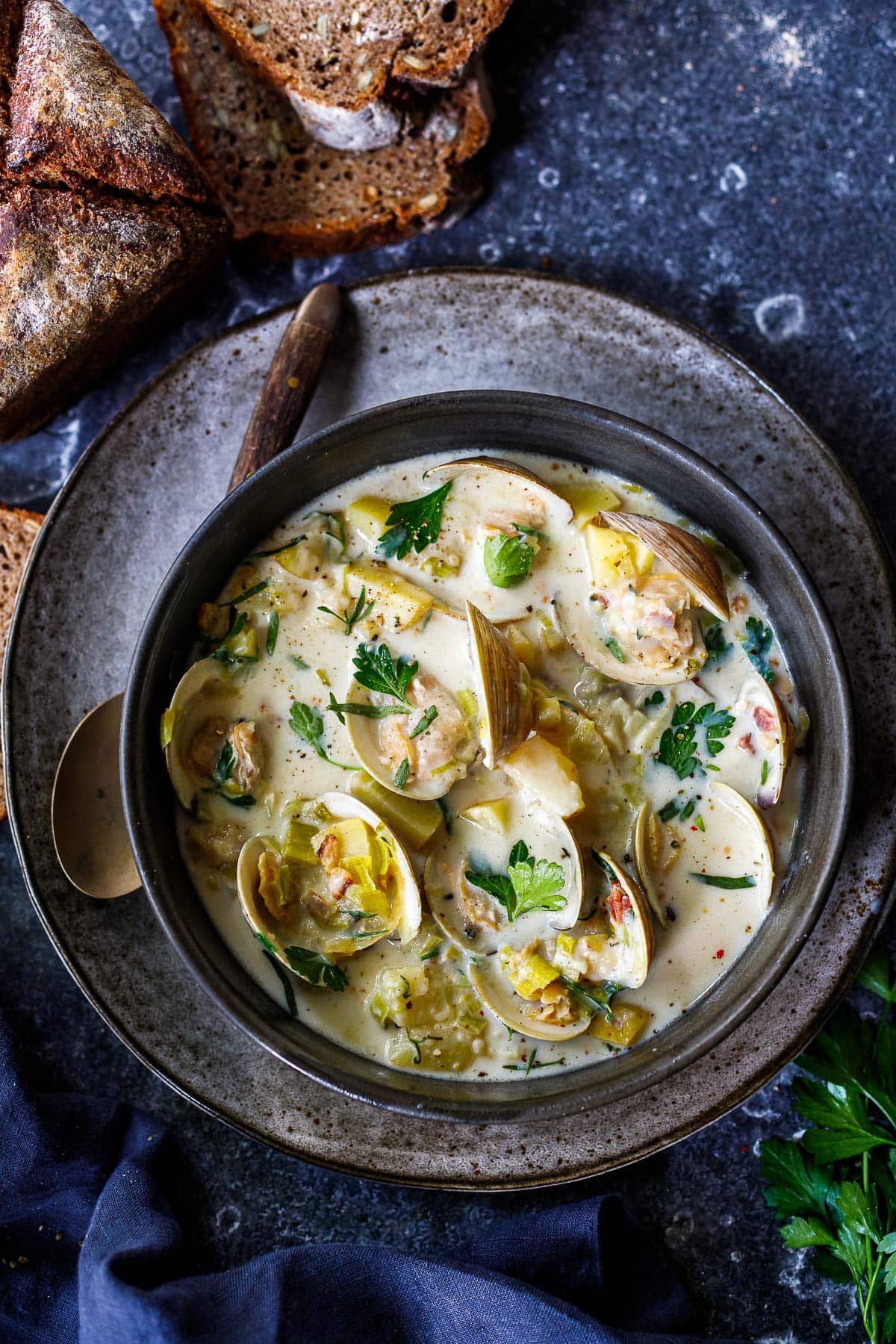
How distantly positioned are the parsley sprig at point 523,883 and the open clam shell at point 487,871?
0.05ft

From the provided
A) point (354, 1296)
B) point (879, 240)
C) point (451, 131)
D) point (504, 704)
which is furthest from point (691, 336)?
point (354, 1296)

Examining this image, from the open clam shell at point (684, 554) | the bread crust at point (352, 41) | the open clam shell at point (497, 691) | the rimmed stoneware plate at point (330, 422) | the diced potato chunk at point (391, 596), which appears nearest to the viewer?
the open clam shell at point (497, 691)

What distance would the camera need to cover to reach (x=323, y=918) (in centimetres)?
266

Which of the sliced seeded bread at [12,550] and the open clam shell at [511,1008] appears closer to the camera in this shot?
the open clam shell at [511,1008]

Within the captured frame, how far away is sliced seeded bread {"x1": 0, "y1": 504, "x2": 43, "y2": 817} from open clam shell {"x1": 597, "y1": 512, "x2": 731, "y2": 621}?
1.58 meters

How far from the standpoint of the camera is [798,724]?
2.73 meters

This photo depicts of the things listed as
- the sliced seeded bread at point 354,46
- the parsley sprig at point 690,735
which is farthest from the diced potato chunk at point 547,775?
the sliced seeded bread at point 354,46

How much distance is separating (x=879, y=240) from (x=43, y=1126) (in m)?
3.30

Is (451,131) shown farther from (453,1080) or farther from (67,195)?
(453,1080)

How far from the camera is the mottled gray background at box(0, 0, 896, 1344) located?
120 inches

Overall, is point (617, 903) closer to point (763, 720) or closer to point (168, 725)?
point (763, 720)

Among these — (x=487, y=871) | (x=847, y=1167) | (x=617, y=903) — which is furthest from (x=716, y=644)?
(x=847, y=1167)

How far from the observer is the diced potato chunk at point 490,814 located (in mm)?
2635

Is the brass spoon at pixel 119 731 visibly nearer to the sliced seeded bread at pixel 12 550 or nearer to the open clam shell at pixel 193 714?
the open clam shell at pixel 193 714
